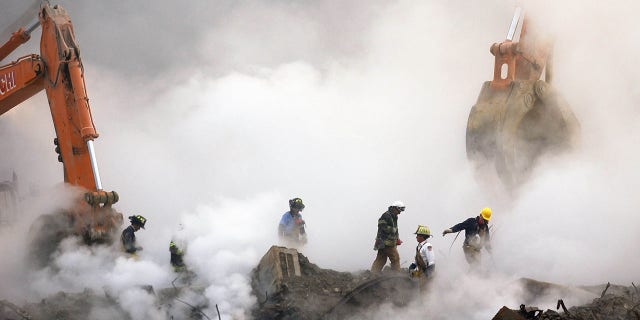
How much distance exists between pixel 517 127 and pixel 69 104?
22.7ft

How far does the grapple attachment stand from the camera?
15180mm

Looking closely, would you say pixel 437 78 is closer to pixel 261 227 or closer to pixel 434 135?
pixel 434 135

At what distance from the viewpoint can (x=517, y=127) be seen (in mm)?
15445

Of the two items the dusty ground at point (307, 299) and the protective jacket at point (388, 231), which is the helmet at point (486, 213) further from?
the dusty ground at point (307, 299)

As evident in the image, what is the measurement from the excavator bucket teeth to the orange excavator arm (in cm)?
568

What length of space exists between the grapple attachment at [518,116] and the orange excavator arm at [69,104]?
226 inches

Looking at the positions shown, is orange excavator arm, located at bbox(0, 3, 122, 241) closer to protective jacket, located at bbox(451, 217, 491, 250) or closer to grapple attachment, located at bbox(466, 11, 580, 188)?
protective jacket, located at bbox(451, 217, 491, 250)

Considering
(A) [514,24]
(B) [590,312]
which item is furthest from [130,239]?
(A) [514,24]

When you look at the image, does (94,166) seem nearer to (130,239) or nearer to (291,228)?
(130,239)

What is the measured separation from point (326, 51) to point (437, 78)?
3418mm

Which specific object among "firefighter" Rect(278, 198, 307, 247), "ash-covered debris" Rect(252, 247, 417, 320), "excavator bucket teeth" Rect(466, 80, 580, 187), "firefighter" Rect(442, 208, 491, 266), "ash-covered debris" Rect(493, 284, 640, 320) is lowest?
"ash-covered debris" Rect(493, 284, 640, 320)

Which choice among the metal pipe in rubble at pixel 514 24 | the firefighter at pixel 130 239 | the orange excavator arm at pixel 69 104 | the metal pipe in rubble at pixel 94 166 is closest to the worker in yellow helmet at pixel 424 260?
the firefighter at pixel 130 239

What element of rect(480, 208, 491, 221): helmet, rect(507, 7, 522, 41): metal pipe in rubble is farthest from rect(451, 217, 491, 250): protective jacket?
rect(507, 7, 522, 41): metal pipe in rubble

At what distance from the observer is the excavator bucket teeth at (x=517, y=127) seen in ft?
49.7
